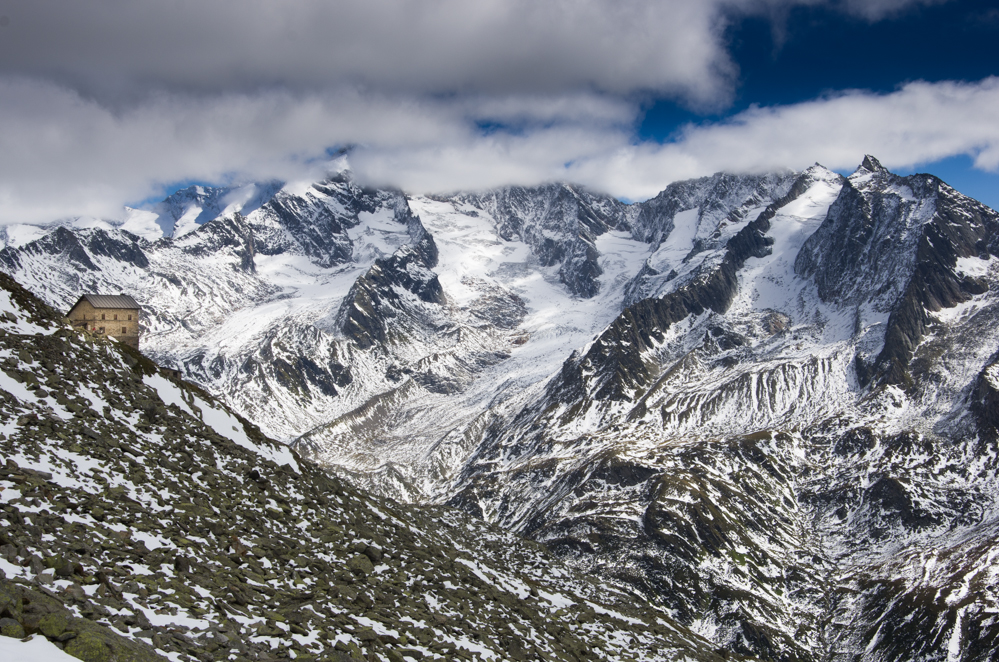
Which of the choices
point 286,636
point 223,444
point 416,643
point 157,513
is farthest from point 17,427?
point 416,643

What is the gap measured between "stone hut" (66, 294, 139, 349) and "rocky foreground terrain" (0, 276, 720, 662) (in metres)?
26.7

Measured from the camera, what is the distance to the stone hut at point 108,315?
88.8 m

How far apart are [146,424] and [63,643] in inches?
1324

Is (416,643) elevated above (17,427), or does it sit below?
below

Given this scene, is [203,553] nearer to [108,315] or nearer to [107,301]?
[108,315]

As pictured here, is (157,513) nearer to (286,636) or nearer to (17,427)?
(17,427)

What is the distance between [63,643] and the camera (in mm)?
23953

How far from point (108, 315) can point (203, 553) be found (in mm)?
61215

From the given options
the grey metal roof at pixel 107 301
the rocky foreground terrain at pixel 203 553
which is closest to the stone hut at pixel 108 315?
the grey metal roof at pixel 107 301

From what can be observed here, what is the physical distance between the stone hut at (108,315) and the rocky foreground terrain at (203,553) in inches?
1051

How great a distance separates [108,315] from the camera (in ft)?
295

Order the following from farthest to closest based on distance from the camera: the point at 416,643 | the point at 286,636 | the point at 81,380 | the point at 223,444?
the point at 223,444
the point at 81,380
the point at 416,643
the point at 286,636

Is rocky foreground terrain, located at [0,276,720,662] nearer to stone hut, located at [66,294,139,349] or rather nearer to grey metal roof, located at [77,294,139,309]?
stone hut, located at [66,294,139,349]

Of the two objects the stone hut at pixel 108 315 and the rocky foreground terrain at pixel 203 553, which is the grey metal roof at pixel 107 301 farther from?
the rocky foreground terrain at pixel 203 553
